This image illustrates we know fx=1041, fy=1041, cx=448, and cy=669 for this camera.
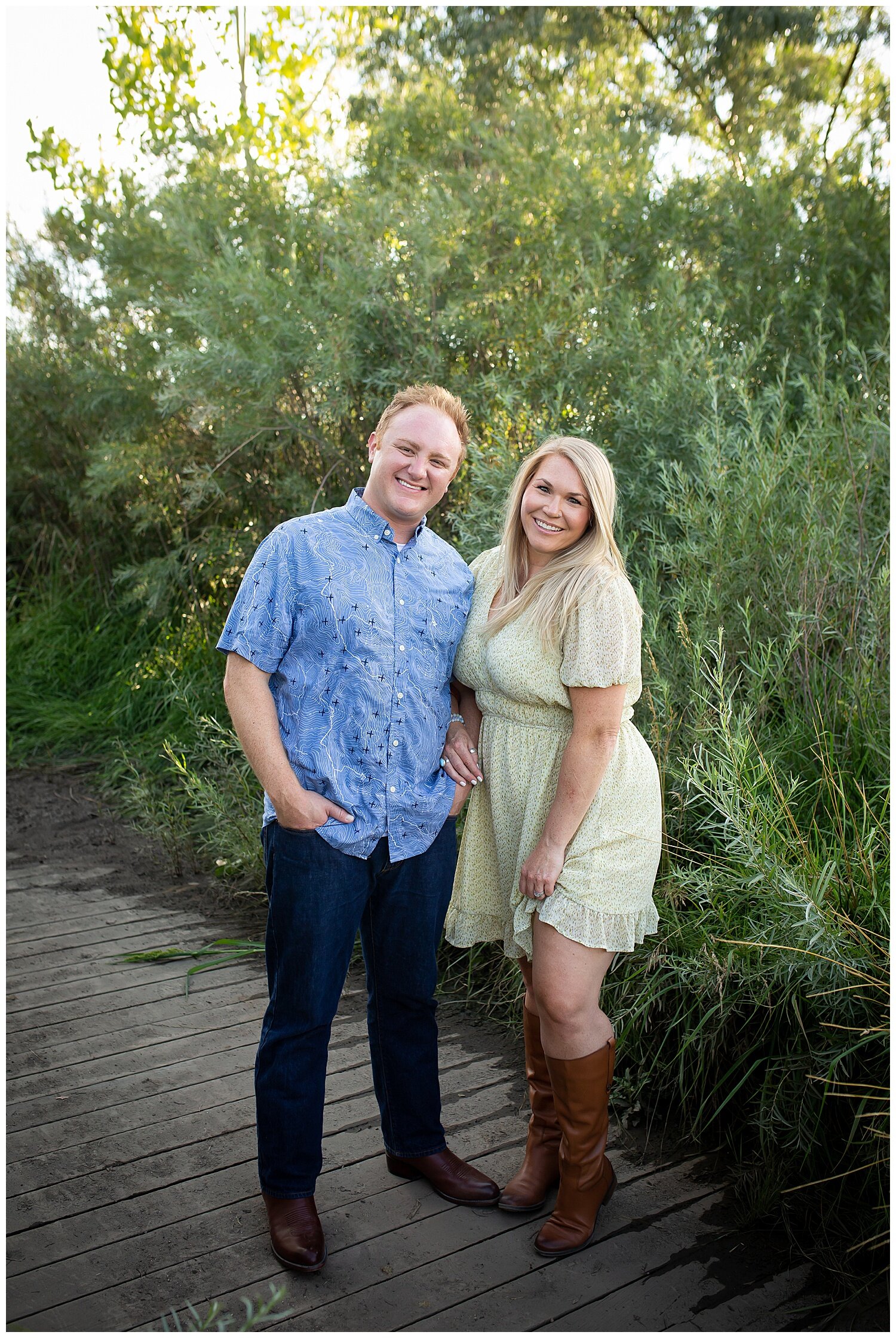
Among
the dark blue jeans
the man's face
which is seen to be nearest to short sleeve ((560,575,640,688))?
the man's face

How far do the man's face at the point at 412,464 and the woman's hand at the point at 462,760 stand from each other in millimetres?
523

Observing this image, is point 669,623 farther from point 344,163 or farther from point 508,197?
point 344,163

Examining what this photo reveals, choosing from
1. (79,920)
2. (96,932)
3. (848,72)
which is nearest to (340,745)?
(96,932)

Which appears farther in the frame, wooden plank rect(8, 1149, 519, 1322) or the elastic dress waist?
the elastic dress waist

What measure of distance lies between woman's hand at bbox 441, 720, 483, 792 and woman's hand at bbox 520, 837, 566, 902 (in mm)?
233

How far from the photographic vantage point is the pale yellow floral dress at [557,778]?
2271 millimetres

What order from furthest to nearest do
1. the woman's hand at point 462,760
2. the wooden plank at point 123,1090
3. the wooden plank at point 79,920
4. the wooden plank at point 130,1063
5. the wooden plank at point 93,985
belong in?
1. the wooden plank at point 79,920
2. the wooden plank at point 93,985
3. the wooden plank at point 130,1063
4. the wooden plank at point 123,1090
5. the woman's hand at point 462,760

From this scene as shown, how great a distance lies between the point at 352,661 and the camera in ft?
7.47

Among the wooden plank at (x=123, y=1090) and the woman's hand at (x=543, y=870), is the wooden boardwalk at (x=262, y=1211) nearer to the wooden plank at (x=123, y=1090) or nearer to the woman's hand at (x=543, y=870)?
the wooden plank at (x=123, y=1090)

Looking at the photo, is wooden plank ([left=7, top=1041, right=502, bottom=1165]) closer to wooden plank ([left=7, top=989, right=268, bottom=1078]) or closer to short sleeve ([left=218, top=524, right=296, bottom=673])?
wooden plank ([left=7, top=989, right=268, bottom=1078])

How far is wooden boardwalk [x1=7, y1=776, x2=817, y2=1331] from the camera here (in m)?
2.22

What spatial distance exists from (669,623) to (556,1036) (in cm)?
211

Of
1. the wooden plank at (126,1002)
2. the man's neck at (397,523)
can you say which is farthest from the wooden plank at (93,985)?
the man's neck at (397,523)

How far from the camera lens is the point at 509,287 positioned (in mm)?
5570
